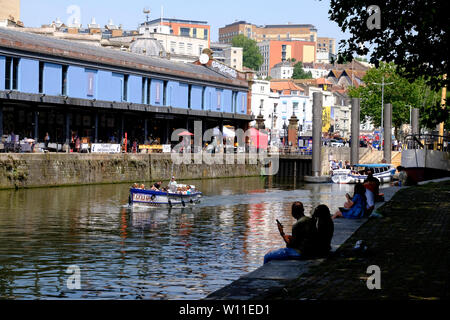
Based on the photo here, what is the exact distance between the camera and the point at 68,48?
60.0 meters

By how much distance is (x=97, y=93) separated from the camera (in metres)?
61.2

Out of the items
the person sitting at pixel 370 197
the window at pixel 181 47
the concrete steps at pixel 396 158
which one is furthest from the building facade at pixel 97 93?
the window at pixel 181 47

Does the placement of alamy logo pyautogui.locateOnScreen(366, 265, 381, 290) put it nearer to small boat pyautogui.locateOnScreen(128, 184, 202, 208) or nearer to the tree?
the tree

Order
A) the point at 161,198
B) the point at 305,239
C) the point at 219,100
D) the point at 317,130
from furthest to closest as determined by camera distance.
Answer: the point at 219,100 → the point at 317,130 → the point at 161,198 → the point at 305,239

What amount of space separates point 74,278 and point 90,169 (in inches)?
1333

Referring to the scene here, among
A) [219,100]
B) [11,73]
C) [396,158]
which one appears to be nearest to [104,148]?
[11,73]

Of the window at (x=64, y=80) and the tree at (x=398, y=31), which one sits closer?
the tree at (x=398, y=31)

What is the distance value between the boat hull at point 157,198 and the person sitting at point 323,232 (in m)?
22.8

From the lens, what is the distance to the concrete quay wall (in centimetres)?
4522

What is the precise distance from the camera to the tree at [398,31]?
65.4ft

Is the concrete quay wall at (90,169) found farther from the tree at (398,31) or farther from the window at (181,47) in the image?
the window at (181,47)

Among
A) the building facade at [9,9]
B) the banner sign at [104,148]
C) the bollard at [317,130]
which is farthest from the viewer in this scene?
the building facade at [9,9]

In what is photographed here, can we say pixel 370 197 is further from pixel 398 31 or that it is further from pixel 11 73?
pixel 11 73

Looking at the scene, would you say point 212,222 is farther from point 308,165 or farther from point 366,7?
point 308,165
